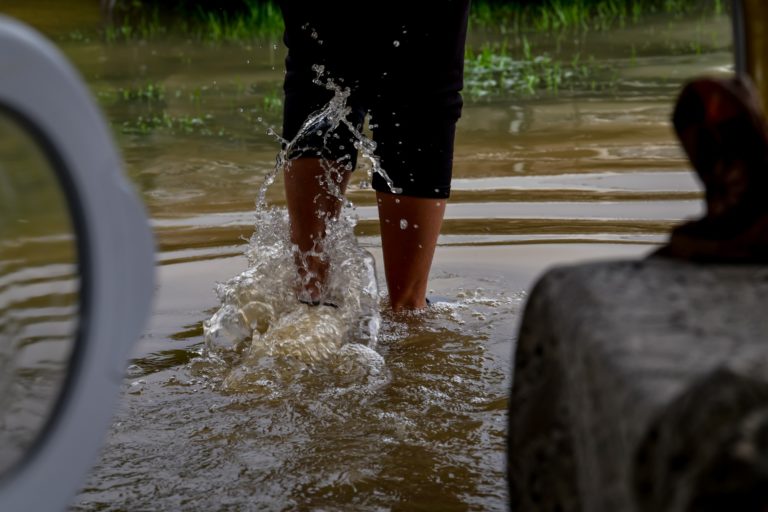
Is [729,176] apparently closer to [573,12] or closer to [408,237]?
[408,237]

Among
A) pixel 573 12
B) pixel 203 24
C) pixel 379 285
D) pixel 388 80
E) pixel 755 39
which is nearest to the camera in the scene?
pixel 755 39

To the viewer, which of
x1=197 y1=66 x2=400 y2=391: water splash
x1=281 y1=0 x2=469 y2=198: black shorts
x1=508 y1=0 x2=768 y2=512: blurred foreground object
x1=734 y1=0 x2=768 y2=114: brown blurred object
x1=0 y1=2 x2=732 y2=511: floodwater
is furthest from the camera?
x1=281 y1=0 x2=469 y2=198: black shorts

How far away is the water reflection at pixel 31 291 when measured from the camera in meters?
0.98

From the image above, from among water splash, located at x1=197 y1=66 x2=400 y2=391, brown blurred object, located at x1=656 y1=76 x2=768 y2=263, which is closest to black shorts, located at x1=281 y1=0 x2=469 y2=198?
water splash, located at x1=197 y1=66 x2=400 y2=391

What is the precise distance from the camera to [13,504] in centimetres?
97

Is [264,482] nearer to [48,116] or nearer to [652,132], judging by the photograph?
[48,116]

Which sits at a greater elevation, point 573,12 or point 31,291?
point 31,291

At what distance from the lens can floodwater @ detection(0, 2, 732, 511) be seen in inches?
64.2

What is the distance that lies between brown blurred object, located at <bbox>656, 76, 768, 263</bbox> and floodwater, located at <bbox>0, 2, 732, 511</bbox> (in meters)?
0.56

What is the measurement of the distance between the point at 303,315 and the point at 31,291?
1.22m

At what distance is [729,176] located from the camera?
1133 millimetres

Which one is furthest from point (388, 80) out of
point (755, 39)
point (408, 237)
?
point (755, 39)

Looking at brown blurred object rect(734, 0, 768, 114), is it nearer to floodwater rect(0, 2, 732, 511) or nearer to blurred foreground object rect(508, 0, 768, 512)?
blurred foreground object rect(508, 0, 768, 512)

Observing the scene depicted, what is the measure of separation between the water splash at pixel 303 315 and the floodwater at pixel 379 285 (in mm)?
10
